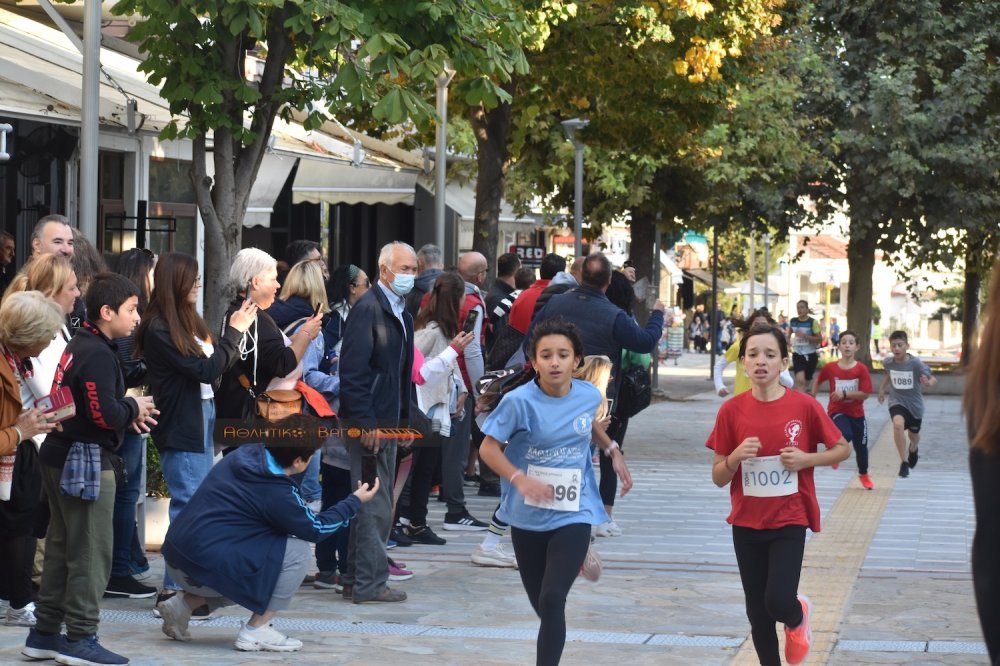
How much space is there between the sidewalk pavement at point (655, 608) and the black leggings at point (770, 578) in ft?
2.56

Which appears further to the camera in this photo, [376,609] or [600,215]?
[600,215]

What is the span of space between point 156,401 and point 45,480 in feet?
3.47

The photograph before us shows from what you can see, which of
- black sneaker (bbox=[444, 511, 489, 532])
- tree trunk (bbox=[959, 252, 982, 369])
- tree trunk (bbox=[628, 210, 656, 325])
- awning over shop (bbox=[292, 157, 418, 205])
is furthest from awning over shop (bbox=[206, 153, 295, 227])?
tree trunk (bbox=[959, 252, 982, 369])

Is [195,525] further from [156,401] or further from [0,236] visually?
[0,236]

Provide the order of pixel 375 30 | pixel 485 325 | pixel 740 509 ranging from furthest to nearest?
pixel 485 325, pixel 375 30, pixel 740 509

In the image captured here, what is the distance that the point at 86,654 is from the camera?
6.83 metres

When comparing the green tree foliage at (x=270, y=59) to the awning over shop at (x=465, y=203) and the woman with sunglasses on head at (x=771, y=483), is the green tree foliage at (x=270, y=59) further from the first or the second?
the awning over shop at (x=465, y=203)

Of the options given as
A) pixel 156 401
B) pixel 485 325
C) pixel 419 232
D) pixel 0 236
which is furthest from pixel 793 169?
pixel 156 401

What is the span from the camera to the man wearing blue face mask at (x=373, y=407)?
8.51 m

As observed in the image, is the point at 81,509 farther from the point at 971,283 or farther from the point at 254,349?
the point at 971,283

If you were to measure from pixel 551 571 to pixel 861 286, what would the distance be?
31373 mm

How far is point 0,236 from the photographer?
34.5 ft

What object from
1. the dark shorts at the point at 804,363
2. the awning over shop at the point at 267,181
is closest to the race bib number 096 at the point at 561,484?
the awning over shop at the point at 267,181

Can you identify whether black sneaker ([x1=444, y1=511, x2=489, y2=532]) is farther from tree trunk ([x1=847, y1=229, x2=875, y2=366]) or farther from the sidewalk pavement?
tree trunk ([x1=847, y1=229, x2=875, y2=366])
